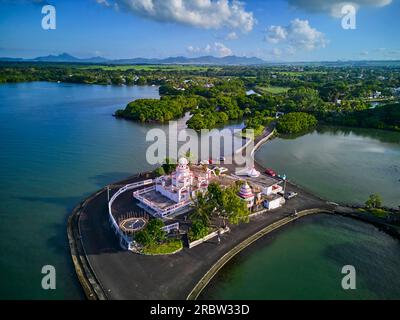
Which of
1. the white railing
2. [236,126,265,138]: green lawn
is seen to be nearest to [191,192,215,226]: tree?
the white railing

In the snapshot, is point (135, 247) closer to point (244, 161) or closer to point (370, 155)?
point (244, 161)

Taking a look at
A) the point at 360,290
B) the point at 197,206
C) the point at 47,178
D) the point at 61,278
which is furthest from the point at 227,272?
the point at 47,178

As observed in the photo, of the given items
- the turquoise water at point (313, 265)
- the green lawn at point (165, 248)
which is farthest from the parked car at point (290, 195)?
the green lawn at point (165, 248)

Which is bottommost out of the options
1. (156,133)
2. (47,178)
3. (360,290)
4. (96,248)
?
(360,290)

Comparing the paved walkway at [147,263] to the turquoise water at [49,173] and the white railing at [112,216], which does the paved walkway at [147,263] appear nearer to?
the white railing at [112,216]

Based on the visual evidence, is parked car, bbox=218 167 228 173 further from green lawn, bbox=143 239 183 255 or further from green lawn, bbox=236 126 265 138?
green lawn, bbox=236 126 265 138
